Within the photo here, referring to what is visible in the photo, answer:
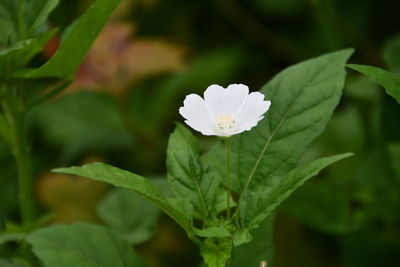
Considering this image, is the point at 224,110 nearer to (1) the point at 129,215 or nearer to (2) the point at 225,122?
(2) the point at 225,122

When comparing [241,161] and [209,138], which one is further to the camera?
[209,138]

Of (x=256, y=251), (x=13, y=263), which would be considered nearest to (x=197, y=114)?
(x=256, y=251)

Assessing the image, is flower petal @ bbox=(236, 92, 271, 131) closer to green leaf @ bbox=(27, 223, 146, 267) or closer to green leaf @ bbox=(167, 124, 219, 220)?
green leaf @ bbox=(167, 124, 219, 220)

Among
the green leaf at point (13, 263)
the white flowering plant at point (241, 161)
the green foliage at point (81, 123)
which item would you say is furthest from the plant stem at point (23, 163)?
the green foliage at point (81, 123)

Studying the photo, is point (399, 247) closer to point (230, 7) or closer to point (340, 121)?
point (340, 121)

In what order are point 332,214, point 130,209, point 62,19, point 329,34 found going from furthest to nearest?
point 62,19
point 329,34
point 332,214
point 130,209

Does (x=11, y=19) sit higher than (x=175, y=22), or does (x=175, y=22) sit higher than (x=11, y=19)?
(x=11, y=19)

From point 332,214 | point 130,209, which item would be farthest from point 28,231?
point 332,214
